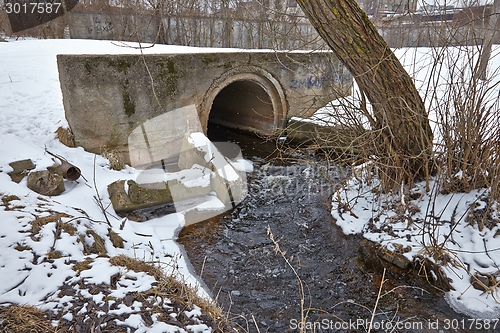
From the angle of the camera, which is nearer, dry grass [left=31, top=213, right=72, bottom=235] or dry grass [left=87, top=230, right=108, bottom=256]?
dry grass [left=31, top=213, right=72, bottom=235]

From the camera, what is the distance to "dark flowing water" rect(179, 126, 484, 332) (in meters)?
3.43

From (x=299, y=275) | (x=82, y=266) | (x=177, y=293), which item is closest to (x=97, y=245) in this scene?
(x=82, y=266)

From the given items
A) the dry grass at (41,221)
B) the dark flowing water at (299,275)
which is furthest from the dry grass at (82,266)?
the dark flowing water at (299,275)

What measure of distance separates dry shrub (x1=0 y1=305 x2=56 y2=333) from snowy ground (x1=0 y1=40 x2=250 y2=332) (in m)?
0.10

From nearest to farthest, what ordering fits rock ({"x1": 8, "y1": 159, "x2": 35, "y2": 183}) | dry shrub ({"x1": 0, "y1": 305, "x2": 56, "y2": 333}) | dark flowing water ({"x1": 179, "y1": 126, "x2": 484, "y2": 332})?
1. dry shrub ({"x1": 0, "y1": 305, "x2": 56, "y2": 333})
2. dark flowing water ({"x1": 179, "y1": 126, "x2": 484, "y2": 332})
3. rock ({"x1": 8, "y1": 159, "x2": 35, "y2": 183})

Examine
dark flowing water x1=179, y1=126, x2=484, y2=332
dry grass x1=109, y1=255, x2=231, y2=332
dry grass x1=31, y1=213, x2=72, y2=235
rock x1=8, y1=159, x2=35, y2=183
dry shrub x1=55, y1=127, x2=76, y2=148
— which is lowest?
dark flowing water x1=179, y1=126, x2=484, y2=332

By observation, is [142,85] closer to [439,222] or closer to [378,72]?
[378,72]

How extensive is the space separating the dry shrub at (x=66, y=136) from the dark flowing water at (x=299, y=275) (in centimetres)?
336

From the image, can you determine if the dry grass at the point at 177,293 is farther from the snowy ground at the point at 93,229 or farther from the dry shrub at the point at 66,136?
the dry shrub at the point at 66,136

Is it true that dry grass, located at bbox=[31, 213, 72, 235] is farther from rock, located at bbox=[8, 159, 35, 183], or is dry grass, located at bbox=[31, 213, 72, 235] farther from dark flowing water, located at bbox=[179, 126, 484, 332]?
dark flowing water, located at bbox=[179, 126, 484, 332]

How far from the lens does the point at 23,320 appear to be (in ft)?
7.70

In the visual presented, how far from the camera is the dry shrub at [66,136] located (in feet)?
20.8

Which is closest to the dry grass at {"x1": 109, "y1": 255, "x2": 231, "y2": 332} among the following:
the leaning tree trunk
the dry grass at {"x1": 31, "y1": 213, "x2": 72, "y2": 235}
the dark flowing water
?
the dark flowing water

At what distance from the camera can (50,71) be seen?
27.6 feet
